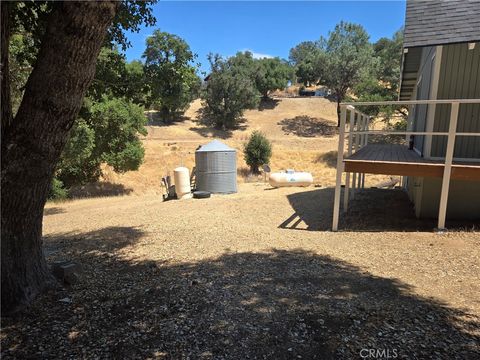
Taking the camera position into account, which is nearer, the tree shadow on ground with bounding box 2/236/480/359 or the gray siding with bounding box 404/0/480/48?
the tree shadow on ground with bounding box 2/236/480/359

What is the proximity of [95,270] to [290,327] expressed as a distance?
2.98 m

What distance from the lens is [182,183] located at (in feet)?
46.9

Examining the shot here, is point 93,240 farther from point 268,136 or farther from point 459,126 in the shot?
point 268,136

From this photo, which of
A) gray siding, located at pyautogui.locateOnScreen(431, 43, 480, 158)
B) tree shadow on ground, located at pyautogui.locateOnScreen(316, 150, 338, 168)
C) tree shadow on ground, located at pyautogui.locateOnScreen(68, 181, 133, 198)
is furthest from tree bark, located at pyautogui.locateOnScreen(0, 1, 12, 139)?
tree shadow on ground, located at pyautogui.locateOnScreen(316, 150, 338, 168)

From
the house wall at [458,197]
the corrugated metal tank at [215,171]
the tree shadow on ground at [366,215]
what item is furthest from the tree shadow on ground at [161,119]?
the house wall at [458,197]

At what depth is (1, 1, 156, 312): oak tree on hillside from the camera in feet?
10.1

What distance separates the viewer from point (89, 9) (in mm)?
2979

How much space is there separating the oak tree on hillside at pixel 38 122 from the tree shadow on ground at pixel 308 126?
4051 centimetres

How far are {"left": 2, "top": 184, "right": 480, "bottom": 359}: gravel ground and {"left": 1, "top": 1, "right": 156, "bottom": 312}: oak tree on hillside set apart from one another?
47cm

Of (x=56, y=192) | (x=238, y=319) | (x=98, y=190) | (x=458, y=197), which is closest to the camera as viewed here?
(x=238, y=319)

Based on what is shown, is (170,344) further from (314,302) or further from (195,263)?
(195,263)

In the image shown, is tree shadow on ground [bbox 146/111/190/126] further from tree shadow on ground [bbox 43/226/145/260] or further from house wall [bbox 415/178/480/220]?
house wall [bbox 415/178/480/220]

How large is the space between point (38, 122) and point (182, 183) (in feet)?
36.3

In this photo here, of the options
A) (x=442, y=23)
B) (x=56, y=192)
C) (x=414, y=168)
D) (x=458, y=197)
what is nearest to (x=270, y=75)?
(x=56, y=192)
